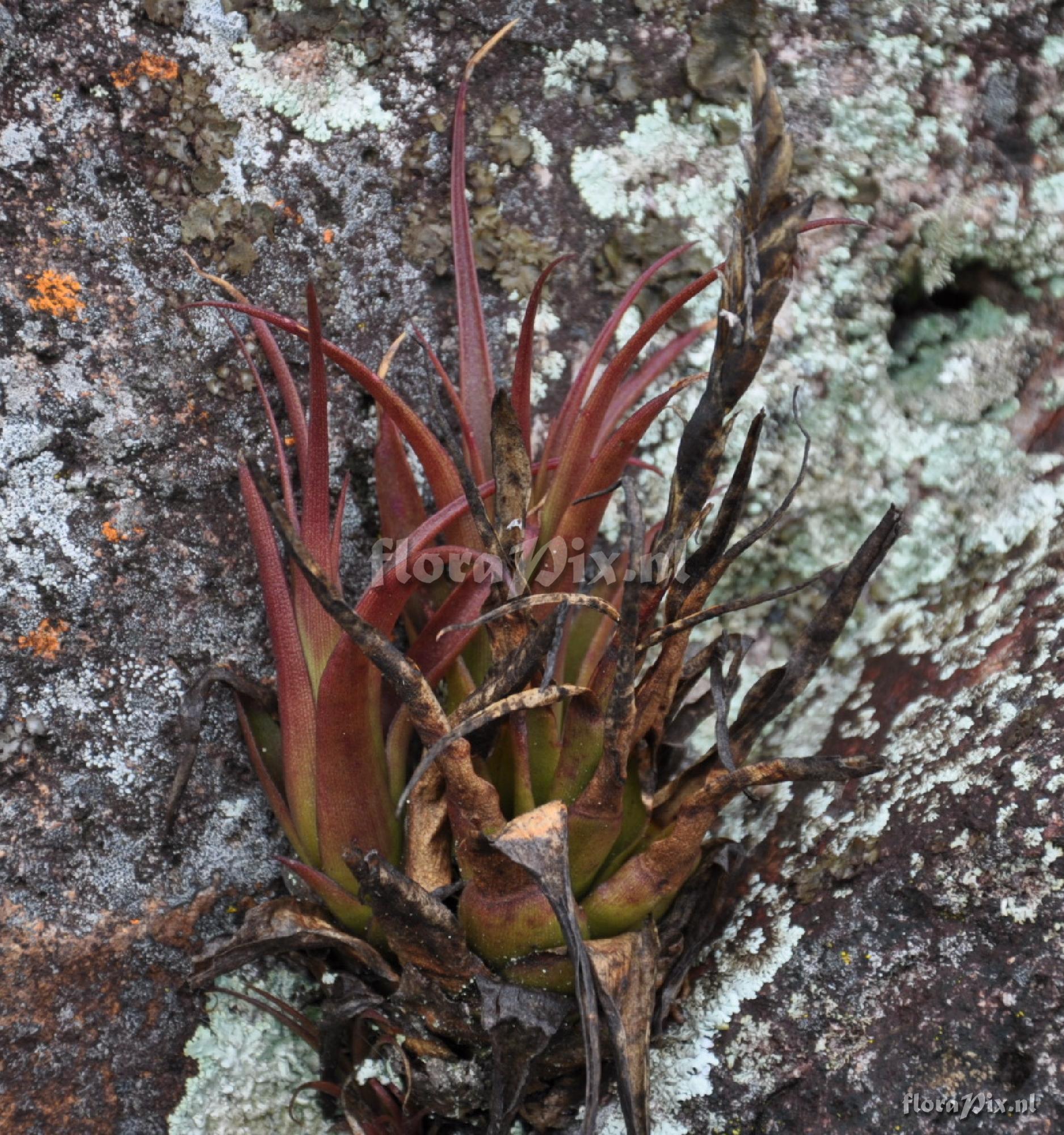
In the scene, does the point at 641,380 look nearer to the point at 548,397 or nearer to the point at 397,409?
the point at 548,397

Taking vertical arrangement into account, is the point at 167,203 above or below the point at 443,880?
above

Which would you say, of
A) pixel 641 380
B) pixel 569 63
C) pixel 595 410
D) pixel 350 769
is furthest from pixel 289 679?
pixel 569 63

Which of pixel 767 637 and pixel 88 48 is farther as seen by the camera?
pixel 767 637

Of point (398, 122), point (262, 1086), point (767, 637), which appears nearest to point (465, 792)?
point (262, 1086)

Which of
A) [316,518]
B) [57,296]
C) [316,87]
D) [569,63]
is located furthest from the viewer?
[569,63]

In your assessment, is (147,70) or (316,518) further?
(147,70)

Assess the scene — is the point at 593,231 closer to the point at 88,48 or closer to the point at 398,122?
the point at 398,122

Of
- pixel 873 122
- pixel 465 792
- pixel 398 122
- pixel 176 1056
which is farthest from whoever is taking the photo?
pixel 873 122
